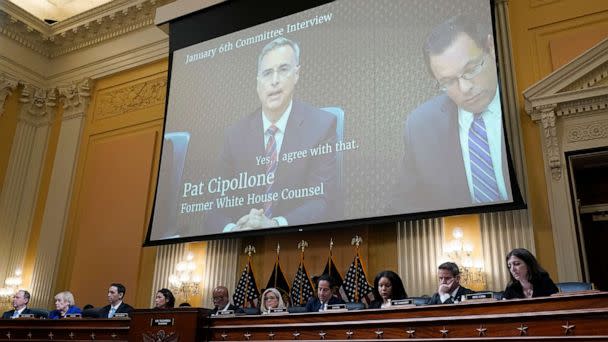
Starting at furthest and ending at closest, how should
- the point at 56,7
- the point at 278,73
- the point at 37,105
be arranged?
the point at 56,7 < the point at 37,105 < the point at 278,73

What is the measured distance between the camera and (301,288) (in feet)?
20.5

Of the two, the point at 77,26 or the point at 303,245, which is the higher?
the point at 77,26

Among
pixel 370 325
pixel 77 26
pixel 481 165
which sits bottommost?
pixel 370 325

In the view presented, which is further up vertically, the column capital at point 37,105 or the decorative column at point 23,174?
the column capital at point 37,105

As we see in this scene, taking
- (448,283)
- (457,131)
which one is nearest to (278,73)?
(457,131)

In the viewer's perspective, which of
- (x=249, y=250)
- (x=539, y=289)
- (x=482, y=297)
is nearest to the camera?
(x=482, y=297)

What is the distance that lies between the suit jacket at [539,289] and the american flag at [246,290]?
3511mm

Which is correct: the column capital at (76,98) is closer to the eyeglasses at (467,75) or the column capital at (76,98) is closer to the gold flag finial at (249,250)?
the gold flag finial at (249,250)

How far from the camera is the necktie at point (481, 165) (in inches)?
204

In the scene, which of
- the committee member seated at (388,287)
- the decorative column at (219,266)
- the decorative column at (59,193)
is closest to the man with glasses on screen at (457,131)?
the committee member seated at (388,287)

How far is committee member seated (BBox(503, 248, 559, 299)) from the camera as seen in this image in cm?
349

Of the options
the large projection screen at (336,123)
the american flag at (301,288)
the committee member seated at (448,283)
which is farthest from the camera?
the american flag at (301,288)

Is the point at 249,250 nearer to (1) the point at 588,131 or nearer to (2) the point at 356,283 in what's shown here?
(2) the point at 356,283

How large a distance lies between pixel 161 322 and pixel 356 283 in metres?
2.30
